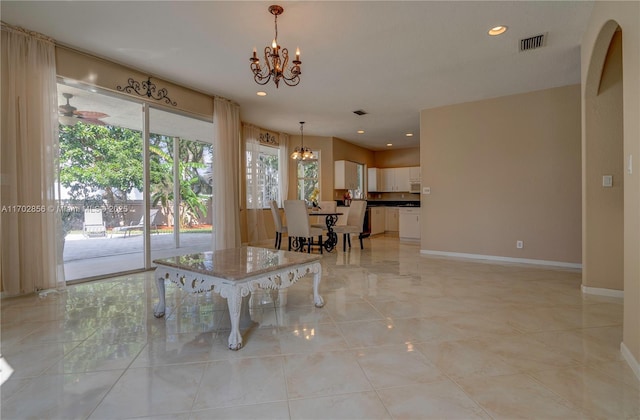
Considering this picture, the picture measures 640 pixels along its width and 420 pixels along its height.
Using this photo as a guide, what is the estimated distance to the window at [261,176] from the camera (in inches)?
262

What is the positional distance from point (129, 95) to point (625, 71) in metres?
4.81

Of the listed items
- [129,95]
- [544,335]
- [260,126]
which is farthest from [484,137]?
[129,95]

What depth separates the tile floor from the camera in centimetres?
147

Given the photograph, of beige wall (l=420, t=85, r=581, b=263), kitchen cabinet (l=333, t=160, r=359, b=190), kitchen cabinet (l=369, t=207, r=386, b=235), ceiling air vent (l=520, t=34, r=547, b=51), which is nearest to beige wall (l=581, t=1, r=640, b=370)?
ceiling air vent (l=520, t=34, r=547, b=51)

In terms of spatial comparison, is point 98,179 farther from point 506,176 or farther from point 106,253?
point 506,176

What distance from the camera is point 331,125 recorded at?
6.95m

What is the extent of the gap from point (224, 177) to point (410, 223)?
4236mm

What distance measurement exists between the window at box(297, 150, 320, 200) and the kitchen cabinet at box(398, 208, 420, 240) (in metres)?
2.31

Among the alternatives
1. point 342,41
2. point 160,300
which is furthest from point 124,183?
point 342,41

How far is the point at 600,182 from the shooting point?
123 inches

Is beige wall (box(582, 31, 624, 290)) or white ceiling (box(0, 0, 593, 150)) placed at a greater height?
white ceiling (box(0, 0, 593, 150))

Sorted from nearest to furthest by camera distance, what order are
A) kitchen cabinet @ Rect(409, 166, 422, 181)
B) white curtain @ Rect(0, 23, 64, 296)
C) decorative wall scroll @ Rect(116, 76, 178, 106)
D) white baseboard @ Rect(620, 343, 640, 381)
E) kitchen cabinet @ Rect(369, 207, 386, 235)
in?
A: white baseboard @ Rect(620, 343, 640, 381) < white curtain @ Rect(0, 23, 64, 296) < decorative wall scroll @ Rect(116, 76, 178, 106) < kitchen cabinet @ Rect(369, 207, 386, 235) < kitchen cabinet @ Rect(409, 166, 422, 181)

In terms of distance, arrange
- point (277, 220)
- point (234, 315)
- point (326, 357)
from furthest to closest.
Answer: point (277, 220) → point (234, 315) → point (326, 357)

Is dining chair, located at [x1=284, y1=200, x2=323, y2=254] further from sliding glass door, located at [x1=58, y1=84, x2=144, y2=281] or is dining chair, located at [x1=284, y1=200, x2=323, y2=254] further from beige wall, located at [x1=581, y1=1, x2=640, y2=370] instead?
beige wall, located at [x1=581, y1=1, x2=640, y2=370]
